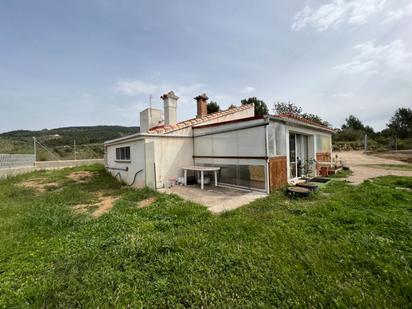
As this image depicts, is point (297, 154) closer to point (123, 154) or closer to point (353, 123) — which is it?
point (123, 154)

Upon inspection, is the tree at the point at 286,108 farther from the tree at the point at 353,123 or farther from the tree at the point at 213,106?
the tree at the point at 353,123

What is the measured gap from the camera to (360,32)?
855 cm

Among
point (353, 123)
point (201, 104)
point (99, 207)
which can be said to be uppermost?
point (353, 123)

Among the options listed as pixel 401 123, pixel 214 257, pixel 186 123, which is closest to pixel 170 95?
pixel 186 123

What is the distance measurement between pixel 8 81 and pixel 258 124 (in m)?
15.3

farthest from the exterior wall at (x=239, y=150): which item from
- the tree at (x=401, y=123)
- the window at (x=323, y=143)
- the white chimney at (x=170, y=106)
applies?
the tree at (x=401, y=123)

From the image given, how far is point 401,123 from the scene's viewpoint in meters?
40.1

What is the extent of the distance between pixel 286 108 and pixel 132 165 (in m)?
26.5

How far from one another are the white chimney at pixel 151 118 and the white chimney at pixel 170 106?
3.98 m

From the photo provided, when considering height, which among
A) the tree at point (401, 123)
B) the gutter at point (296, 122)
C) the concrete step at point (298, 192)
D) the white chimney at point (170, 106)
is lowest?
the concrete step at point (298, 192)

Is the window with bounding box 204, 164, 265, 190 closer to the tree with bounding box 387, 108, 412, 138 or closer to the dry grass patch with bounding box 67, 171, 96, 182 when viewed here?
the dry grass patch with bounding box 67, 171, 96, 182

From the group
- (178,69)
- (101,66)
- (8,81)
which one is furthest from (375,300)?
(8,81)

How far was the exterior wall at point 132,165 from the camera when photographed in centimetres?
861

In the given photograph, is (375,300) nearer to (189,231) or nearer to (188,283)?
(188,283)
